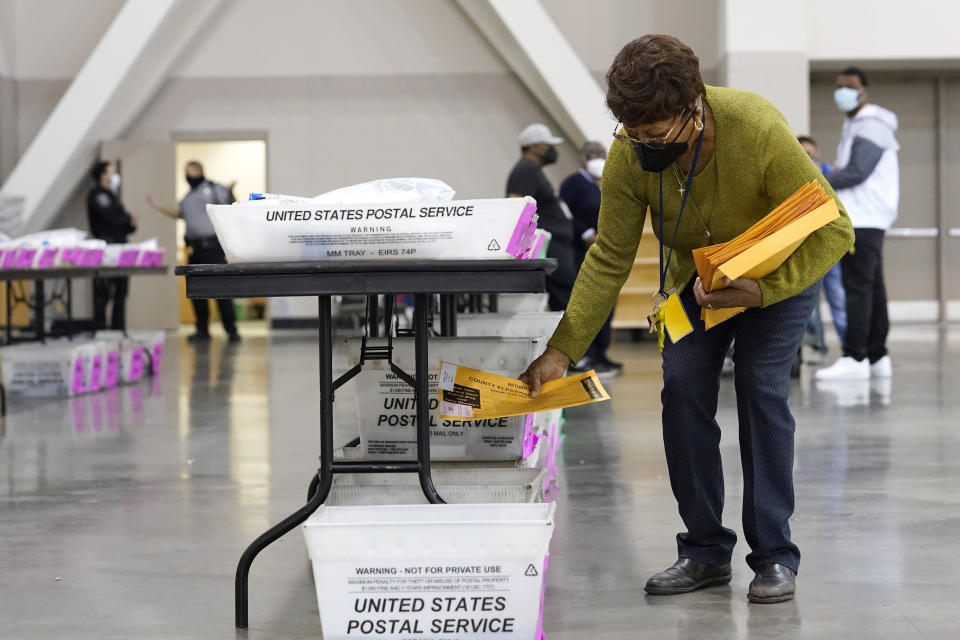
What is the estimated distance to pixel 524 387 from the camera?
6.92ft

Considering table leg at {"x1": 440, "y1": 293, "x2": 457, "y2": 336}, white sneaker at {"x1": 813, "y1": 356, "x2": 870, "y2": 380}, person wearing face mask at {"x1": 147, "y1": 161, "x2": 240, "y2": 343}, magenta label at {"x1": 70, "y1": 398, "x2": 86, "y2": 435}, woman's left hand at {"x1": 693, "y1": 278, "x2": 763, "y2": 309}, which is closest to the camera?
woman's left hand at {"x1": 693, "y1": 278, "x2": 763, "y2": 309}

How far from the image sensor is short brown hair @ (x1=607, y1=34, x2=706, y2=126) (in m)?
1.91

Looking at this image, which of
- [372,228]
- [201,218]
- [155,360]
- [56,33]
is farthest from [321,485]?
[56,33]

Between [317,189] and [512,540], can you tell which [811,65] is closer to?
[317,189]

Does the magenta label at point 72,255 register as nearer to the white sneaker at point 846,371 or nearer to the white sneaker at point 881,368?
the white sneaker at point 846,371

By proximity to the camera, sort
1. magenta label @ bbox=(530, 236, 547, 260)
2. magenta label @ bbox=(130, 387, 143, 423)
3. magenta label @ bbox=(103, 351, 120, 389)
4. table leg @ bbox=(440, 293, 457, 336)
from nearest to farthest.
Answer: magenta label @ bbox=(530, 236, 547, 260)
table leg @ bbox=(440, 293, 457, 336)
magenta label @ bbox=(130, 387, 143, 423)
magenta label @ bbox=(103, 351, 120, 389)

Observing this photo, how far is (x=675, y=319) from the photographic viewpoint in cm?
219

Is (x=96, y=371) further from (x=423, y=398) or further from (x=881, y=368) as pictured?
(x=423, y=398)

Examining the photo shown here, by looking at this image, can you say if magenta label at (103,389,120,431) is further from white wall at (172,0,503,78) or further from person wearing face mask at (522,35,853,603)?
white wall at (172,0,503,78)

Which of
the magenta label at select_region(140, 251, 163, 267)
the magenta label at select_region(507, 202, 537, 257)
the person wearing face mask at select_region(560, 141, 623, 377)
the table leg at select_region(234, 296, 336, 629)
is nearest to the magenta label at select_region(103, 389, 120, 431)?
the magenta label at select_region(140, 251, 163, 267)

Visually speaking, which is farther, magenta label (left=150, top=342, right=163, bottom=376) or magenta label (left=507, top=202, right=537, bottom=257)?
magenta label (left=150, top=342, right=163, bottom=376)

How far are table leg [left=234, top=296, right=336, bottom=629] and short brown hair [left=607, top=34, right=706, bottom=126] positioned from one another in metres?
→ 0.62

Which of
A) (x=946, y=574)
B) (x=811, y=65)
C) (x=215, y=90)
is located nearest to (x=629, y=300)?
(x=811, y=65)

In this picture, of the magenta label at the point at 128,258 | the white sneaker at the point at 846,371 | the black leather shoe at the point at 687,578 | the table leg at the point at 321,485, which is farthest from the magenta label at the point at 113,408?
the white sneaker at the point at 846,371
